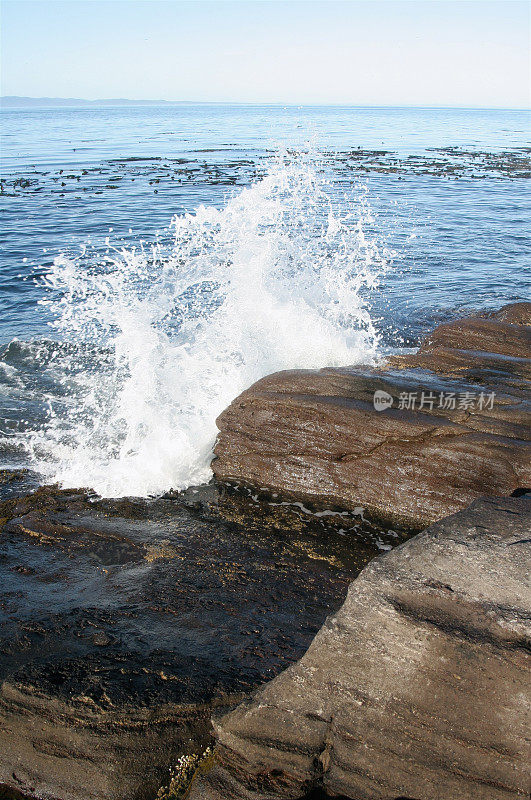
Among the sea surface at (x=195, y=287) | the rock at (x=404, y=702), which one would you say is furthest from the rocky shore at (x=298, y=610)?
the sea surface at (x=195, y=287)

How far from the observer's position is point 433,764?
3.09m

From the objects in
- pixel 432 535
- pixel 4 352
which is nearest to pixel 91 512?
pixel 432 535

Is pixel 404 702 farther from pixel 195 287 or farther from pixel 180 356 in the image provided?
pixel 195 287

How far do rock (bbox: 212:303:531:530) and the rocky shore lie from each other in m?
0.02

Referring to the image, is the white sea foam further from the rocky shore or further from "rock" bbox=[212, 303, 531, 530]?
"rock" bbox=[212, 303, 531, 530]

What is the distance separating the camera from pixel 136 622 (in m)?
4.50

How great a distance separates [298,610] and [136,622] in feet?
4.14

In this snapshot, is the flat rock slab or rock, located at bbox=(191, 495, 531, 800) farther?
the flat rock slab

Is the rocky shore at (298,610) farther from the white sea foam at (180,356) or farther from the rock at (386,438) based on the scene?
the white sea foam at (180,356)

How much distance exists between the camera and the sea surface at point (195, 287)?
795 centimetres

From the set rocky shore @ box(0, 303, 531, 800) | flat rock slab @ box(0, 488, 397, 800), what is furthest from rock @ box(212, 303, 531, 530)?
flat rock slab @ box(0, 488, 397, 800)

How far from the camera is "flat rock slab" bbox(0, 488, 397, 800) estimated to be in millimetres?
3455

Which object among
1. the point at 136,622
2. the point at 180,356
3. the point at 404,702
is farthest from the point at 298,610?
the point at 180,356

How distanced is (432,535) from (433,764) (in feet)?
4.32
